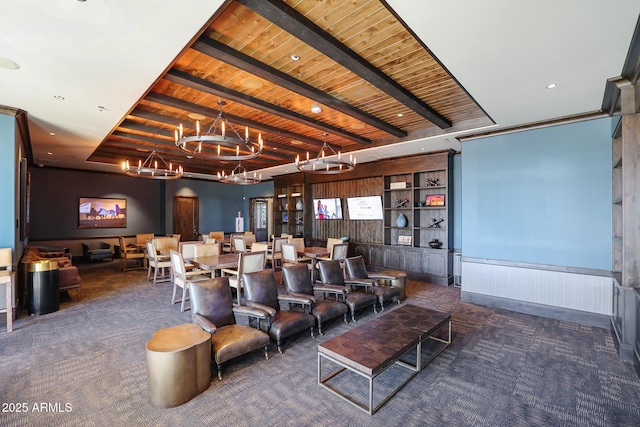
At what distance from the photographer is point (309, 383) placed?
9.04 feet

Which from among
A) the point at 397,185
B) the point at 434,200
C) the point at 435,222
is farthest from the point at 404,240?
the point at 397,185

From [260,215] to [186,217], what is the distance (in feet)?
9.67

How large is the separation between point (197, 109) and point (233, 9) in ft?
7.63

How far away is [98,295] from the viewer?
568 centimetres

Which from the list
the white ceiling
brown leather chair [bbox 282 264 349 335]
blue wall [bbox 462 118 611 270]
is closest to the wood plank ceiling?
the white ceiling

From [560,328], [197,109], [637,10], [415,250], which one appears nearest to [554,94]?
[637,10]

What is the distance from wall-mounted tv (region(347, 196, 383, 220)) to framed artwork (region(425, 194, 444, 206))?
130 centimetres

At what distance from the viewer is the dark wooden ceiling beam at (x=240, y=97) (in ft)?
11.2

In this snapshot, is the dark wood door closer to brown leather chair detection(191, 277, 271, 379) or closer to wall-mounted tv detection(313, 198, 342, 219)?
wall-mounted tv detection(313, 198, 342, 219)

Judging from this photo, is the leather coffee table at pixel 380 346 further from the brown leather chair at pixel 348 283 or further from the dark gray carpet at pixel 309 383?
the brown leather chair at pixel 348 283

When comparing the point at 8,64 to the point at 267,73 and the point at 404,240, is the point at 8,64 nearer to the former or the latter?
the point at 267,73

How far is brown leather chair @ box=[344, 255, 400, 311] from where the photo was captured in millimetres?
4781

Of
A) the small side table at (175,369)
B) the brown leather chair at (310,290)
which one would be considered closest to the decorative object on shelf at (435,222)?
the brown leather chair at (310,290)

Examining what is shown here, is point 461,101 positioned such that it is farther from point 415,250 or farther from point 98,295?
point 98,295
